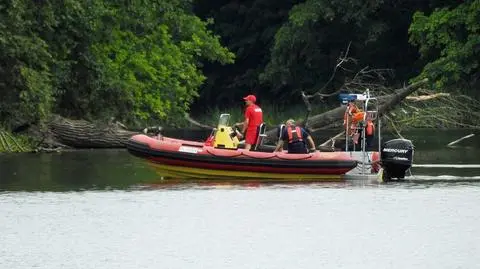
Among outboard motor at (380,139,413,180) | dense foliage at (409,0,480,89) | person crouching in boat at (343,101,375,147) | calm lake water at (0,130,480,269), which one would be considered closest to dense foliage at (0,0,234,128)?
calm lake water at (0,130,480,269)

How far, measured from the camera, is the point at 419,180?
95.9 ft

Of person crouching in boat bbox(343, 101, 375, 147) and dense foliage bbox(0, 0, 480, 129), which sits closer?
person crouching in boat bbox(343, 101, 375, 147)

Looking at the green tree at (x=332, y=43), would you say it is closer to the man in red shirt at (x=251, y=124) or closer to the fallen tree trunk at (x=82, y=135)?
the fallen tree trunk at (x=82, y=135)

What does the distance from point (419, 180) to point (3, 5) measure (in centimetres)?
1186

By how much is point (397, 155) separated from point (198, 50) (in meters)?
21.9

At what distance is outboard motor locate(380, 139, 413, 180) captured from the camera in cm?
2850

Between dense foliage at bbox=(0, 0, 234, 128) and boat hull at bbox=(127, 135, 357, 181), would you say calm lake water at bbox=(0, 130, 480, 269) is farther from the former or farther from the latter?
dense foliage at bbox=(0, 0, 234, 128)

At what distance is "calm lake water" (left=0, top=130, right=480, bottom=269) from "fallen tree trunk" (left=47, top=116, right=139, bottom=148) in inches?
282

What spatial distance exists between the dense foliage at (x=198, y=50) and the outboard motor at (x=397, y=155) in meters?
10.3

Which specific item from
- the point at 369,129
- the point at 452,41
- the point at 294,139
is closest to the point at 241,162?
the point at 294,139

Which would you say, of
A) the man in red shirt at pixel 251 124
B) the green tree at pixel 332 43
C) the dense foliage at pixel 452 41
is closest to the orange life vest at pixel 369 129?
the man in red shirt at pixel 251 124

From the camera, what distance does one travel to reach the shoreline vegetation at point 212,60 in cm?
3747

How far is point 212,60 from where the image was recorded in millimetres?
52469

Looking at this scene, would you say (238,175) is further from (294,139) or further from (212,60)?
(212,60)
